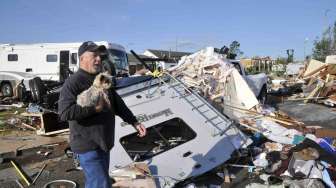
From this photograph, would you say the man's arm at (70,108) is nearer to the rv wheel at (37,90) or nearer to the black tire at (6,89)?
the rv wheel at (37,90)

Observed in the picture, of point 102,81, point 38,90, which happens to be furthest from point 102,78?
point 38,90

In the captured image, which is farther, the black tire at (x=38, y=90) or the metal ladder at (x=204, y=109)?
the black tire at (x=38, y=90)

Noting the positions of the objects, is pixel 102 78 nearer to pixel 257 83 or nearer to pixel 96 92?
pixel 96 92

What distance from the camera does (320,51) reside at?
154 ft

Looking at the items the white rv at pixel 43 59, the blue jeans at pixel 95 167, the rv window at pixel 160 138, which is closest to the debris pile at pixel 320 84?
the white rv at pixel 43 59

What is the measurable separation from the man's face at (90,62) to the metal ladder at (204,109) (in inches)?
132

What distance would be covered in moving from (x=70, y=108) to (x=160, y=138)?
3581 millimetres

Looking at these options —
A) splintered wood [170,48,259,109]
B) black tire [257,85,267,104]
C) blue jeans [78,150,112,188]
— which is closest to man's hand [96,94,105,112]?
blue jeans [78,150,112,188]

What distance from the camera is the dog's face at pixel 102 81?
322 centimetres

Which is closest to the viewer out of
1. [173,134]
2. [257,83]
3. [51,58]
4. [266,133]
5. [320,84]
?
[173,134]

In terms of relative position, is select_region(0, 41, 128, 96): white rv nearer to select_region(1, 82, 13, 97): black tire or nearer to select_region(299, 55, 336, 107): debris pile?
select_region(1, 82, 13, 97): black tire

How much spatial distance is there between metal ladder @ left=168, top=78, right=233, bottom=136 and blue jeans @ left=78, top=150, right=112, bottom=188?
3.13m

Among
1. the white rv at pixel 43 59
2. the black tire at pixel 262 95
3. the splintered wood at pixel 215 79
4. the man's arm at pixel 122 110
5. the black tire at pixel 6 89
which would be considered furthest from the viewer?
the black tire at pixel 6 89

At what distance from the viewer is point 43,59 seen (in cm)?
1891
